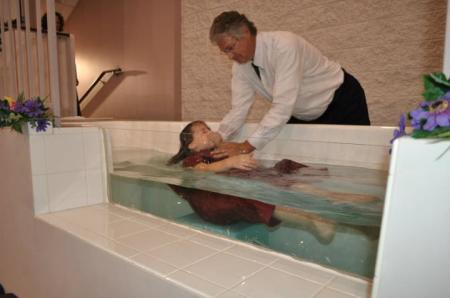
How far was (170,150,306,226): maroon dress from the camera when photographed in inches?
31.8

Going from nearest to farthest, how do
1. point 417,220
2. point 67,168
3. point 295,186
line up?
point 417,220 → point 295,186 → point 67,168

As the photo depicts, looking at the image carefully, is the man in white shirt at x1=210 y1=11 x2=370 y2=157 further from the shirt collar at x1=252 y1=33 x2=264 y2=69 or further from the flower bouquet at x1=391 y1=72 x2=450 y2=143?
the flower bouquet at x1=391 y1=72 x2=450 y2=143

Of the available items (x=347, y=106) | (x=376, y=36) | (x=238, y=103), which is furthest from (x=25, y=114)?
(x=376, y=36)

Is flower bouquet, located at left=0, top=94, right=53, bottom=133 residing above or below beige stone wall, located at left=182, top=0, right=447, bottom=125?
below

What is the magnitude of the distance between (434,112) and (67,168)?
1.19 m

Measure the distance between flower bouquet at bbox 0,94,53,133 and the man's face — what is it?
72 cm

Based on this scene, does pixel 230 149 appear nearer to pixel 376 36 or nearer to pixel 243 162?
pixel 243 162

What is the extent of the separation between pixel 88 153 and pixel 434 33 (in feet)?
6.23

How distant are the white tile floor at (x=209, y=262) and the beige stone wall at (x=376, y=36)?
153cm

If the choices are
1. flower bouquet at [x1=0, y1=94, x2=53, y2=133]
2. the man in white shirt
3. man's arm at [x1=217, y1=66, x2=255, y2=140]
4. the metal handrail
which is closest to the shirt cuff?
the man in white shirt

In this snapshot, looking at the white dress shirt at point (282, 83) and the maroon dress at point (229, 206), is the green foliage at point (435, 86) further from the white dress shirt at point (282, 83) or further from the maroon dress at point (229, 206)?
the white dress shirt at point (282, 83)

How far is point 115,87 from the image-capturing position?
12.9 ft

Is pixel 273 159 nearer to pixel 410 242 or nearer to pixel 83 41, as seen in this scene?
pixel 410 242

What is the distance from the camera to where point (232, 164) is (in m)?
1.15
